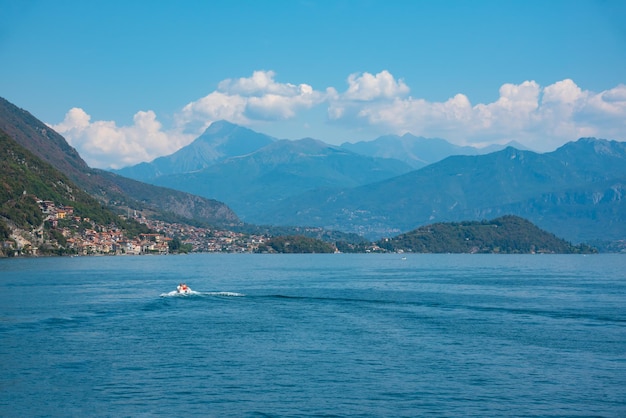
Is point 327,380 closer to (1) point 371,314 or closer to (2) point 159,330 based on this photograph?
(2) point 159,330

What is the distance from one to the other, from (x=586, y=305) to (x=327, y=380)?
45261mm

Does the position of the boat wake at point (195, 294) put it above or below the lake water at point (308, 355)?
above

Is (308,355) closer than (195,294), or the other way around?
(308,355)

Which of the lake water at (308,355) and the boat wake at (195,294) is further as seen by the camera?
the boat wake at (195,294)

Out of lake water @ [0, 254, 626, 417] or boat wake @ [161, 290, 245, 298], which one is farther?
boat wake @ [161, 290, 245, 298]

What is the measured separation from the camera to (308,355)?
47.0m

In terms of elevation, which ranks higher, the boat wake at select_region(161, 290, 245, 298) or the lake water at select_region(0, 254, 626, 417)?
the boat wake at select_region(161, 290, 245, 298)

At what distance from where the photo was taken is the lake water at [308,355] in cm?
3547

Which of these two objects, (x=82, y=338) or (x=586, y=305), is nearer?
(x=82, y=338)

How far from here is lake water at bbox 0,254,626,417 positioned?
35.5m

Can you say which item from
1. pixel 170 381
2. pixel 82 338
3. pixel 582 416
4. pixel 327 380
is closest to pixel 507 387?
pixel 582 416

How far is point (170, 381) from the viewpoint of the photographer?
39.8 meters

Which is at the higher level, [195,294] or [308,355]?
A: [195,294]

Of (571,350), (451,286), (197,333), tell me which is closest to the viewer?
(571,350)
